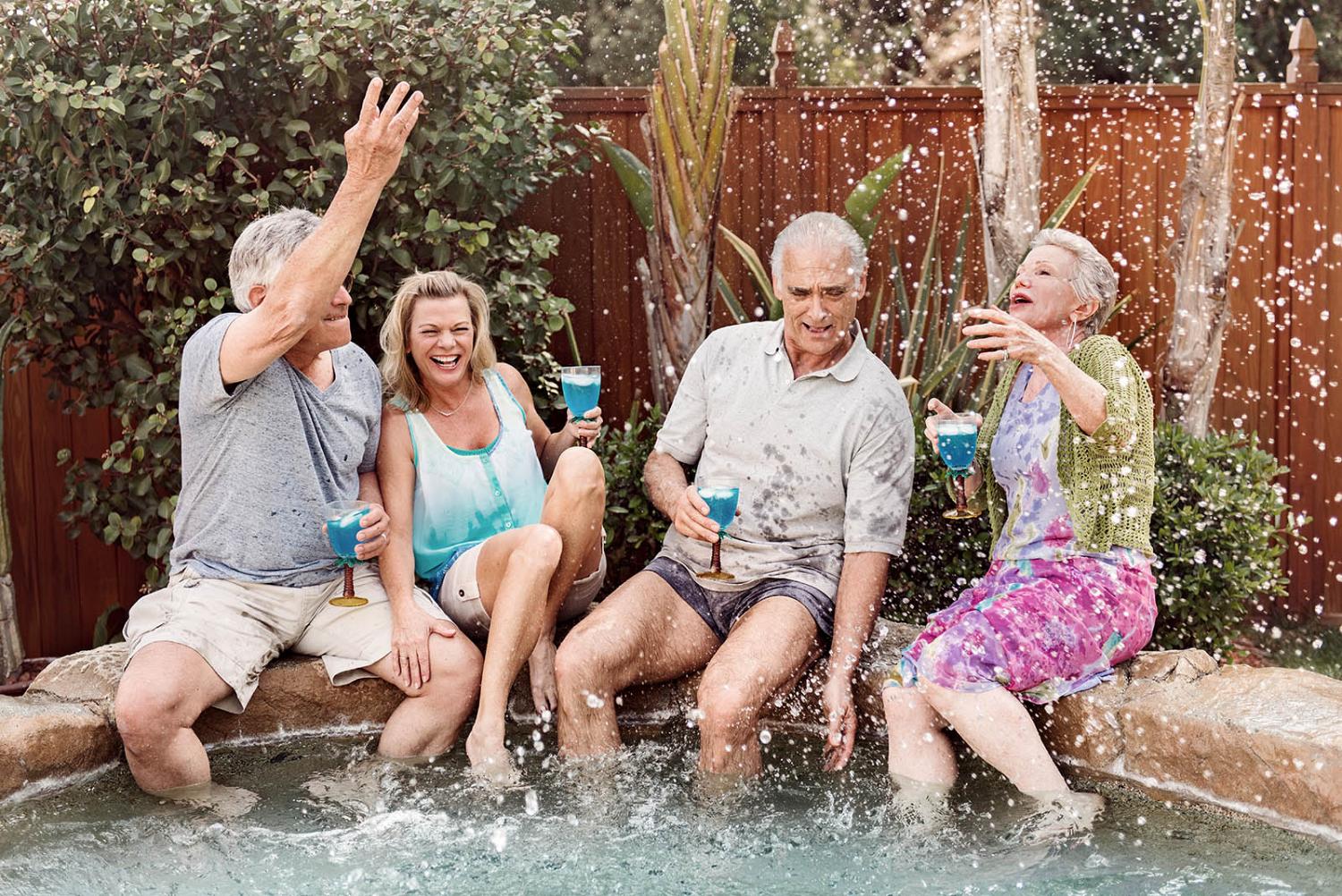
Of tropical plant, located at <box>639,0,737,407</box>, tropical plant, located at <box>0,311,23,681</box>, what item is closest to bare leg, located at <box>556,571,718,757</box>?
tropical plant, located at <box>639,0,737,407</box>

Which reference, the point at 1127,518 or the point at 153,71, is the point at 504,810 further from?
the point at 153,71

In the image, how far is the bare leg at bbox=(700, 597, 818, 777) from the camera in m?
3.44

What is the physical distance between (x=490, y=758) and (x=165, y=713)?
81cm

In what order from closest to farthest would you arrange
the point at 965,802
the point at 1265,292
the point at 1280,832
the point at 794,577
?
the point at 1280,832, the point at 965,802, the point at 794,577, the point at 1265,292

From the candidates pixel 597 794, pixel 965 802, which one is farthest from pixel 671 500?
pixel 965 802

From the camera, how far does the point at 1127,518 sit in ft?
11.1

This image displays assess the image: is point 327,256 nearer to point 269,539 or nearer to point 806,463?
point 269,539

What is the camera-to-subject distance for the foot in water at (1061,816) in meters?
3.04

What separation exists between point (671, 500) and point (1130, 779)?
144cm

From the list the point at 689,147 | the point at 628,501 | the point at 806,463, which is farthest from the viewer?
the point at 689,147

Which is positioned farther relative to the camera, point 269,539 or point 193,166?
point 193,166

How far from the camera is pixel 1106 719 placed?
3.36 meters

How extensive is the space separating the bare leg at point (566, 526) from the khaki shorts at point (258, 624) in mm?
326

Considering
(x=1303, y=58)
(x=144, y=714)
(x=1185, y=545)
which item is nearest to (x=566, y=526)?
(x=144, y=714)
